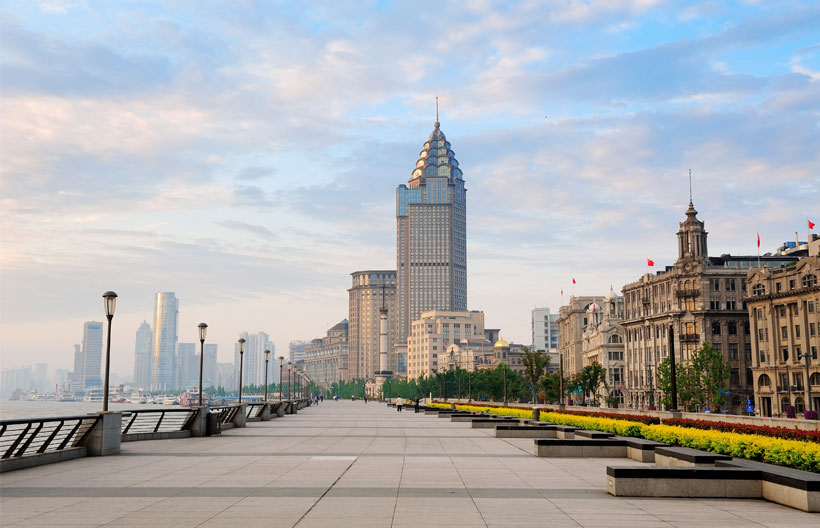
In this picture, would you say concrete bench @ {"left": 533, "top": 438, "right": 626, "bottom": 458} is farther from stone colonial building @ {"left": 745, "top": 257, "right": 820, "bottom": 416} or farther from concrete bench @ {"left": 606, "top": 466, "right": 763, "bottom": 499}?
stone colonial building @ {"left": 745, "top": 257, "right": 820, "bottom": 416}

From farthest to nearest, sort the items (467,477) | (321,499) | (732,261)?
1. (732,261)
2. (467,477)
3. (321,499)

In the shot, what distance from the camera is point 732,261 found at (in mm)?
142125

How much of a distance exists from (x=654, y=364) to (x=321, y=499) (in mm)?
124139

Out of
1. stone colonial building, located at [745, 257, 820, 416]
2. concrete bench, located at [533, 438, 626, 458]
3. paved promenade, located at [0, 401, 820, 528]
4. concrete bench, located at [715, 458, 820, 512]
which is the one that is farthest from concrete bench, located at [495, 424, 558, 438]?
stone colonial building, located at [745, 257, 820, 416]

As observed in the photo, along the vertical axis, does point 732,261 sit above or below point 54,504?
above

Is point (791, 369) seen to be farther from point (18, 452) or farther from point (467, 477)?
point (18, 452)

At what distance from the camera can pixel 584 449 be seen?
2478 centimetres

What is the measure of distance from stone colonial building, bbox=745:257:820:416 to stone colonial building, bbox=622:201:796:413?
10.7 metres

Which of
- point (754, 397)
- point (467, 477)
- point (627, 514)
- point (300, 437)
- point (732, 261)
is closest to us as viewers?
point (627, 514)

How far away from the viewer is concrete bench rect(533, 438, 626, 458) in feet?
81.2

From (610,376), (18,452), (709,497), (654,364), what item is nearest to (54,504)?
(18,452)

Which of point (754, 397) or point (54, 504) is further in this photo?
point (754, 397)

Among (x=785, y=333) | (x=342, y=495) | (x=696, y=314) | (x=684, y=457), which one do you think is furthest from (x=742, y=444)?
(x=696, y=314)

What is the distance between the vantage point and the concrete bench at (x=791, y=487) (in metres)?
14.0
